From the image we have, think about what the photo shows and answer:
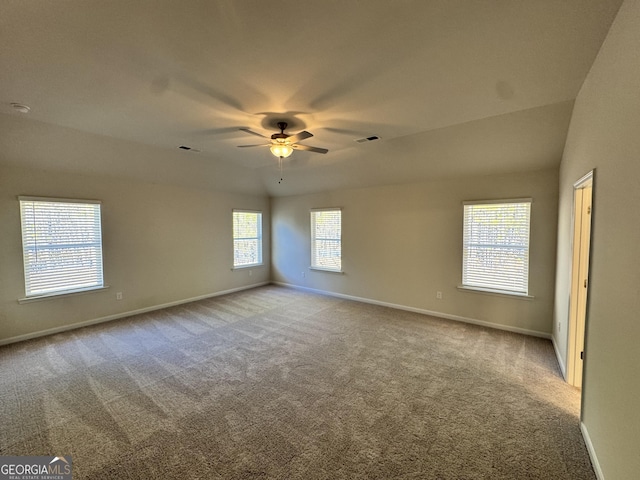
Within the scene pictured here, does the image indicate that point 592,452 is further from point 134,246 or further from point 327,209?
point 134,246

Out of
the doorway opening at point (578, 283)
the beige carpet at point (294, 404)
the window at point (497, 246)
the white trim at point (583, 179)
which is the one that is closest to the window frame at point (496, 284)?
the window at point (497, 246)

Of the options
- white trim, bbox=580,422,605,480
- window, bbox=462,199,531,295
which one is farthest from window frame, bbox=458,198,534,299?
white trim, bbox=580,422,605,480

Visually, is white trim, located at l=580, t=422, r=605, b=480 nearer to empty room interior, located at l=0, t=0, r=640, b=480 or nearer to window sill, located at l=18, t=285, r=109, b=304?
Result: empty room interior, located at l=0, t=0, r=640, b=480

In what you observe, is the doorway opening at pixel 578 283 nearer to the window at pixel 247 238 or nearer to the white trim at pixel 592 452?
the white trim at pixel 592 452

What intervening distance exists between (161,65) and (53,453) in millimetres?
2914

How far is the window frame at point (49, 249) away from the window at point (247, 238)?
261 centimetres

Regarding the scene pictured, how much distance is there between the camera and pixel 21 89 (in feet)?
8.18

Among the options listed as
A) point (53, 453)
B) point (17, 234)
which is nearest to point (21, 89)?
point (17, 234)

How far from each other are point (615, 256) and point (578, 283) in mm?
1462

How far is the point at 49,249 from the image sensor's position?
4.11 meters

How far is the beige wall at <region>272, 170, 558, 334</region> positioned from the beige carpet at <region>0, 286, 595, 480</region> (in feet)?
1.72

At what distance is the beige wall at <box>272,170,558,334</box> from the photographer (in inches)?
155

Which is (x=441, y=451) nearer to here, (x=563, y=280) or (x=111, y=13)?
(x=563, y=280)

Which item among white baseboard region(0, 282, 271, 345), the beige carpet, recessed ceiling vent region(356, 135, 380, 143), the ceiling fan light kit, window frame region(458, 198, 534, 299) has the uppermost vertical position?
recessed ceiling vent region(356, 135, 380, 143)
